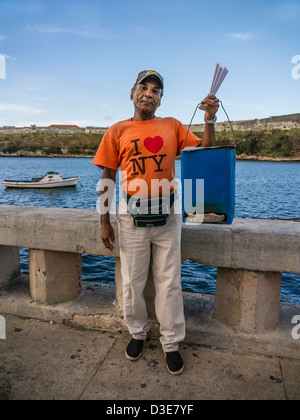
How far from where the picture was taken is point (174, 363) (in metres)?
2.46

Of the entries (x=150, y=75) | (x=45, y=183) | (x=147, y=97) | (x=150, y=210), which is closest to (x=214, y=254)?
(x=150, y=210)

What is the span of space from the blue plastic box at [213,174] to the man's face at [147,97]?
1.72 ft

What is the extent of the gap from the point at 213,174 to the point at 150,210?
55 cm

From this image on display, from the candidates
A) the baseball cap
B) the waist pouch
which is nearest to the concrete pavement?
the waist pouch

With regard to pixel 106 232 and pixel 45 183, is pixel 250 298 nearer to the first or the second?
pixel 106 232

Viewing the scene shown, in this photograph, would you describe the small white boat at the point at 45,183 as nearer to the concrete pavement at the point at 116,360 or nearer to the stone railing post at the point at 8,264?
the stone railing post at the point at 8,264

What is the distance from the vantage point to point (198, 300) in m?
3.21

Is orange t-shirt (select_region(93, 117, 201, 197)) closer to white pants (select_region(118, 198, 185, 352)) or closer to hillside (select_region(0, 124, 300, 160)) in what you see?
white pants (select_region(118, 198, 185, 352))

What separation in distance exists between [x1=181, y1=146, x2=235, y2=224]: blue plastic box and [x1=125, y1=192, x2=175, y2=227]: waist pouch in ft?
0.69

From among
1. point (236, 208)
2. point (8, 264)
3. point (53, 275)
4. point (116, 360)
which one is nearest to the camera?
point (116, 360)

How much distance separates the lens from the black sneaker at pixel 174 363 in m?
2.43

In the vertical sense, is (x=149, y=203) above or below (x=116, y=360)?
above

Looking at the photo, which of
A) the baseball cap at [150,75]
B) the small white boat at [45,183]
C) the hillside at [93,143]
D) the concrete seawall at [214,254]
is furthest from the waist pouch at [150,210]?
the hillside at [93,143]

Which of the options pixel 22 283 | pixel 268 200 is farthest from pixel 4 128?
pixel 22 283
